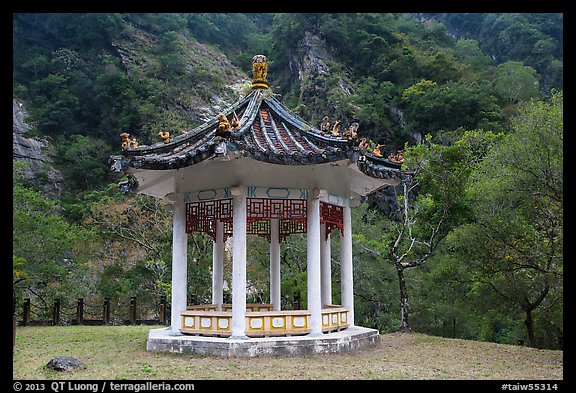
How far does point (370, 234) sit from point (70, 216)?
1040 inches

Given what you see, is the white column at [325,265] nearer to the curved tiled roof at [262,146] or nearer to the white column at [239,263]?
the curved tiled roof at [262,146]

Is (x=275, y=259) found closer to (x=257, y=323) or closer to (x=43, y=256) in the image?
(x=257, y=323)

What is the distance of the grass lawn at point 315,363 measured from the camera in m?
9.85

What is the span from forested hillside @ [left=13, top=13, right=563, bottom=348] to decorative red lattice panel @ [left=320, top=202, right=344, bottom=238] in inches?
182

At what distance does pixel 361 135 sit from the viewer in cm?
5009

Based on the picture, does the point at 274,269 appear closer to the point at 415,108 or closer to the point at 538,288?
the point at 538,288

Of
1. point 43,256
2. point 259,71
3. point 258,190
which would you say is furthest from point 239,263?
point 43,256

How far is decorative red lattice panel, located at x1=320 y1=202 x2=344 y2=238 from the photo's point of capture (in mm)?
14083

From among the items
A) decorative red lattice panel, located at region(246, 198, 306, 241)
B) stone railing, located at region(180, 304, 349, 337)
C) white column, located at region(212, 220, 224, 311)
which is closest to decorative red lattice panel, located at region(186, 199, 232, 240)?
decorative red lattice panel, located at region(246, 198, 306, 241)

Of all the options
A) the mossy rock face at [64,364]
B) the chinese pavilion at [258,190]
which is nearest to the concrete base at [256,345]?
the chinese pavilion at [258,190]

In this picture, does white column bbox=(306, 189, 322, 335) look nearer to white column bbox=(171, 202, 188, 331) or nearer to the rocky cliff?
white column bbox=(171, 202, 188, 331)

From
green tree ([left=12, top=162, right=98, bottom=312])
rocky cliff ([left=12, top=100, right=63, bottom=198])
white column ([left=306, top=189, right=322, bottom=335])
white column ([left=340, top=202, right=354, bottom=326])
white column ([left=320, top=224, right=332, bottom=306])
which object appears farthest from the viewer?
rocky cliff ([left=12, top=100, right=63, bottom=198])

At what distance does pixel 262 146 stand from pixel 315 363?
15.8 ft

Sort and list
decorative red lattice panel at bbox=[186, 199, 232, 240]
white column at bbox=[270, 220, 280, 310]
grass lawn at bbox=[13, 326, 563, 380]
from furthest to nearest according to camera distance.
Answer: white column at bbox=[270, 220, 280, 310] → decorative red lattice panel at bbox=[186, 199, 232, 240] → grass lawn at bbox=[13, 326, 563, 380]
